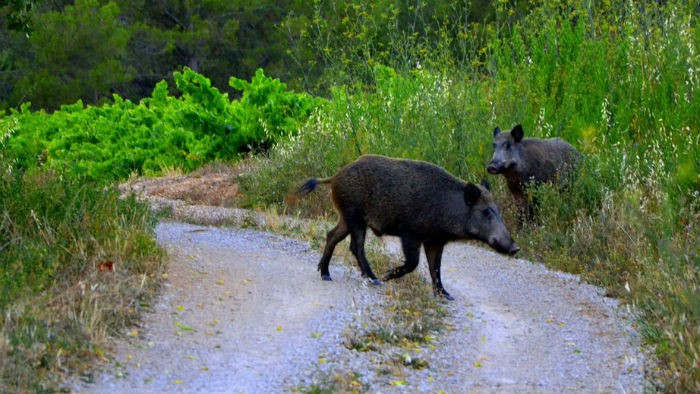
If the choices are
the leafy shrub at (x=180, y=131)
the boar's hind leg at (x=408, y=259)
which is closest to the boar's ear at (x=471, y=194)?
the boar's hind leg at (x=408, y=259)

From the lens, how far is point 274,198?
51.2ft

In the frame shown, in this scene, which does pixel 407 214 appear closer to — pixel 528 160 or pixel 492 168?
pixel 492 168

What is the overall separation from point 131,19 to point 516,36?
24779 mm

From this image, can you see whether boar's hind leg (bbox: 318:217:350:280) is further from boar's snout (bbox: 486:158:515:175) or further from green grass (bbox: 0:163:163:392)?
boar's snout (bbox: 486:158:515:175)

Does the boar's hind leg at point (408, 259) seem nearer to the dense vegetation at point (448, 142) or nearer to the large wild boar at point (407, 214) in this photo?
the large wild boar at point (407, 214)

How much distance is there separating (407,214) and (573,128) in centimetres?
482

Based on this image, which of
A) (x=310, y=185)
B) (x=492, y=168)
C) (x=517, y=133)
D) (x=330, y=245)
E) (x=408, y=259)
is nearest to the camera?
(x=408, y=259)

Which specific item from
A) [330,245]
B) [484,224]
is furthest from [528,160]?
[330,245]

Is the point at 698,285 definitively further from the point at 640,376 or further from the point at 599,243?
the point at 599,243

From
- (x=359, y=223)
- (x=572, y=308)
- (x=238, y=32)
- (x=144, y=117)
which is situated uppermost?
(x=359, y=223)

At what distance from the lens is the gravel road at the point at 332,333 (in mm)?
7289

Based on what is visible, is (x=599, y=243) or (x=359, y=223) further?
(x=599, y=243)

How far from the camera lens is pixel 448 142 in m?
14.3

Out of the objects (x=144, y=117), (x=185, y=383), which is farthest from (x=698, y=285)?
(x=144, y=117)
